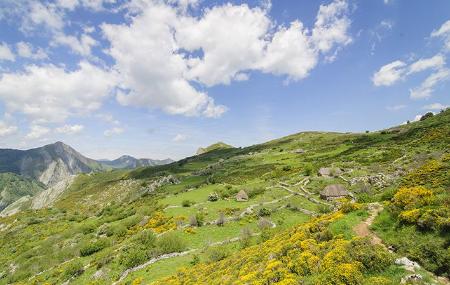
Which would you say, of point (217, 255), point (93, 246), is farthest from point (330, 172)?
point (93, 246)

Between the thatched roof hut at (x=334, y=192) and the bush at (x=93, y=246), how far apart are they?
129 feet

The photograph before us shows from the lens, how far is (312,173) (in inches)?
2830

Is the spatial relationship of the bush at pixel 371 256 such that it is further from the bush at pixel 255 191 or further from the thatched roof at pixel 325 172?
the thatched roof at pixel 325 172

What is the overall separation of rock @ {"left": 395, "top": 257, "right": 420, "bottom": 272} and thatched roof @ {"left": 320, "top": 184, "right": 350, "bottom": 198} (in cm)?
3896

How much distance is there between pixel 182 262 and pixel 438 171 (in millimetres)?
30521

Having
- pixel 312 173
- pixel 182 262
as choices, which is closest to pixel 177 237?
pixel 182 262

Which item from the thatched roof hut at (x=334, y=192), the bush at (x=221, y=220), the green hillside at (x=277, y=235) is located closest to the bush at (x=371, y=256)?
the green hillside at (x=277, y=235)

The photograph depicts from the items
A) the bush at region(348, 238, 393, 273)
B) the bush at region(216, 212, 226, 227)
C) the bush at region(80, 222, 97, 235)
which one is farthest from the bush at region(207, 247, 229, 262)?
the bush at region(80, 222, 97, 235)

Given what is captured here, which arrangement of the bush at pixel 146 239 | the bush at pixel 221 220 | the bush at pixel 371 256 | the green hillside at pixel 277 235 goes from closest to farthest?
the bush at pixel 371 256
the green hillside at pixel 277 235
the bush at pixel 146 239
the bush at pixel 221 220

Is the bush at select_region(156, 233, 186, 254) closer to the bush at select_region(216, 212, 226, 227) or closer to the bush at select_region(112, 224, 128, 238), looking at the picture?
the bush at select_region(216, 212, 226, 227)

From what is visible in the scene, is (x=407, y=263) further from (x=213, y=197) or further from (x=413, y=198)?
(x=213, y=197)

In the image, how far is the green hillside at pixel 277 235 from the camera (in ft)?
54.7

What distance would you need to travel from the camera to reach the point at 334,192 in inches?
2125

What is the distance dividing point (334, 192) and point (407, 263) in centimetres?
4007
